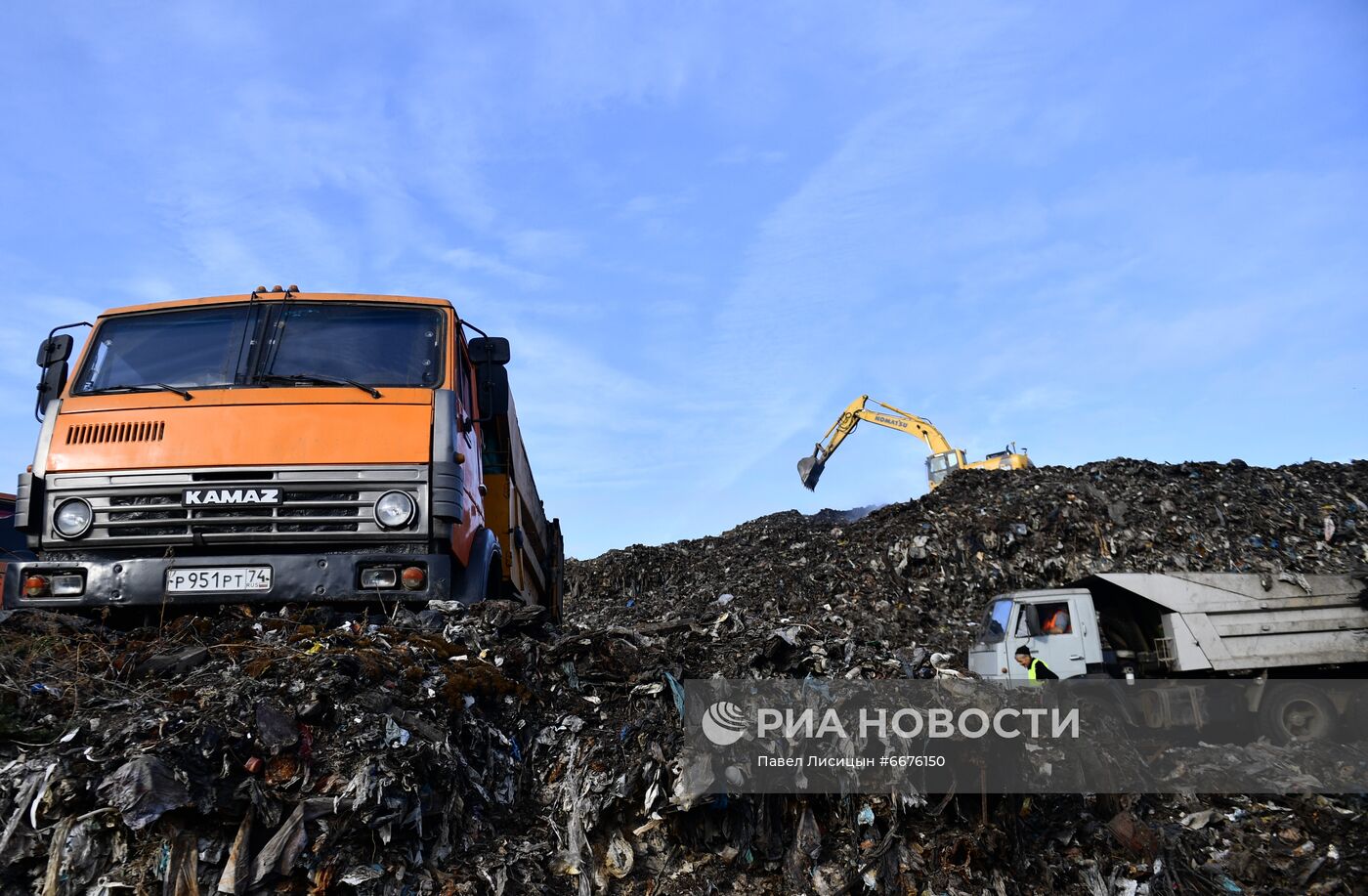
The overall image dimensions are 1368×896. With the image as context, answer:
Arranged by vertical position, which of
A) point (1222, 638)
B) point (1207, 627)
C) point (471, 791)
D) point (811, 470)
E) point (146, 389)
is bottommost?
point (471, 791)

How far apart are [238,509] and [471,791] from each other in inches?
80.2

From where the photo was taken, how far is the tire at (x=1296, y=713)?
9.25 metres

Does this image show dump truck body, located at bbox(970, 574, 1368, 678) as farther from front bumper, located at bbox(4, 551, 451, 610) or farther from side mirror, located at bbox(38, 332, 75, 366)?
side mirror, located at bbox(38, 332, 75, 366)

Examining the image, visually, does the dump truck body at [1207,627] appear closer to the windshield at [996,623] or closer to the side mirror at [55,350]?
the windshield at [996,623]

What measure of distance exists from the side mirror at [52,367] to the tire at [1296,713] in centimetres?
1061

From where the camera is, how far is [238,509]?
4.92m

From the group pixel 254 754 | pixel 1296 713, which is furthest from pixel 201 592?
pixel 1296 713

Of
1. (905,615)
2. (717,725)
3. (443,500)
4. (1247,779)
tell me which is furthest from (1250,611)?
(443,500)

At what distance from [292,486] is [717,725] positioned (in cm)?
254

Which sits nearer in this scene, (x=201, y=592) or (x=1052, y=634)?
(x=201, y=592)

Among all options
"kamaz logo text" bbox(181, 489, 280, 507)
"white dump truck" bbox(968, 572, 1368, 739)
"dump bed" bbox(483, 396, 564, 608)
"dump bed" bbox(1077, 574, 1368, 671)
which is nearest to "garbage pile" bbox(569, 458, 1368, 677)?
"dump bed" bbox(1077, 574, 1368, 671)

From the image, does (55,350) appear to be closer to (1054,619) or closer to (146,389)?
(146,389)

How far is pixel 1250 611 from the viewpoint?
9539 millimetres

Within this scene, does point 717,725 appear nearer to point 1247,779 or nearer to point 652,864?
point 652,864
